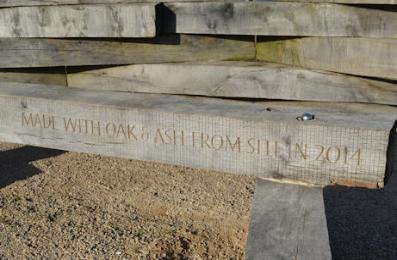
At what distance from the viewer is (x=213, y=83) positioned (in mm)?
3619

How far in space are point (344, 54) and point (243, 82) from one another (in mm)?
712

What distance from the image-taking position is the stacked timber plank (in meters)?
2.41

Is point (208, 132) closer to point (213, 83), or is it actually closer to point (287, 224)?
point (287, 224)

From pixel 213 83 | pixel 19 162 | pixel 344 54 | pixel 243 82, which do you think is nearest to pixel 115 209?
pixel 213 83

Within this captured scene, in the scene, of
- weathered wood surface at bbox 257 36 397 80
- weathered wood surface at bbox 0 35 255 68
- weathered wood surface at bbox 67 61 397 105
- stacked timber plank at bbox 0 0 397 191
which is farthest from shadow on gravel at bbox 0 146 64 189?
weathered wood surface at bbox 257 36 397 80

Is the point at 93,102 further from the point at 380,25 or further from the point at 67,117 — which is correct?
the point at 380,25

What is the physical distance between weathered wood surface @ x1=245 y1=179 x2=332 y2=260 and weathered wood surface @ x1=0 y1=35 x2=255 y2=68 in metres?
1.42

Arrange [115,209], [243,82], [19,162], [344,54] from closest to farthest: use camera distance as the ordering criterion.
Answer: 1. [344,54]
2. [243,82]
3. [115,209]
4. [19,162]

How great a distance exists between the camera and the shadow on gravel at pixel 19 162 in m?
4.36

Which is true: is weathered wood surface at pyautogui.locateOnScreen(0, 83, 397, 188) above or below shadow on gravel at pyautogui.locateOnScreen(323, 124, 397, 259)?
above

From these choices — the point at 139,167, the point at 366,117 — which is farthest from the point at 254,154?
the point at 139,167

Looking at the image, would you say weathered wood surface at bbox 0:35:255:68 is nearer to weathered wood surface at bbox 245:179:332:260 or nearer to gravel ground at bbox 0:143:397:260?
gravel ground at bbox 0:143:397:260

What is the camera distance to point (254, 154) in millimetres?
2508

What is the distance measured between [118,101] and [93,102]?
14cm
